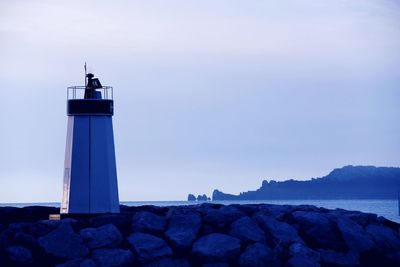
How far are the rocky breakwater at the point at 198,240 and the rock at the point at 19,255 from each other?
21 millimetres

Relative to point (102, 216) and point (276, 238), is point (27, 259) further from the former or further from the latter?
point (276, 238)

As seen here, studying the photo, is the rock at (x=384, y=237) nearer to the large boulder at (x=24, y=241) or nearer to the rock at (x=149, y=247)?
the rock at (x=149, y=247)

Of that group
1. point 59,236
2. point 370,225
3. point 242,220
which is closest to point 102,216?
point 59,236

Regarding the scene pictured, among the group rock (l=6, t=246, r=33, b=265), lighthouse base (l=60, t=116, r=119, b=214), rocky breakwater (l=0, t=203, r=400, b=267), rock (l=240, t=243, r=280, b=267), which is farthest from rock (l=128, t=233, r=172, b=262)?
rock (l=6, t=246, r=33, b=265)

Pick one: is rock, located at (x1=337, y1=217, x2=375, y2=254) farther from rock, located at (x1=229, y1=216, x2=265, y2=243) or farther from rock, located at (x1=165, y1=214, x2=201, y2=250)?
rock, located at (x1=165, y1=214, x2=201, y2=250)

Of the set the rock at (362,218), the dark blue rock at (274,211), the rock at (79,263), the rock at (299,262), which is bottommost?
the rock at (299,262)

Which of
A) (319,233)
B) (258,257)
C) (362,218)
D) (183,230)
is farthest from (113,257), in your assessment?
(362,218)

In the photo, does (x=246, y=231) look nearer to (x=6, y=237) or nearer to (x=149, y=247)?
(x=149, y=247)

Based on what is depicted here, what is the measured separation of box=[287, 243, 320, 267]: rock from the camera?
21.7 metres

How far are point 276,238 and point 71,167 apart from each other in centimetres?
496

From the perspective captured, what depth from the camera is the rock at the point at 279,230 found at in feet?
73.6

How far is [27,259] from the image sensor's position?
2100 cm

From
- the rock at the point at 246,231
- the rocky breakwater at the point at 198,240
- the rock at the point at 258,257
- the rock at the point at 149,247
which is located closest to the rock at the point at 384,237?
the rocky breakwater at the point at 198,240

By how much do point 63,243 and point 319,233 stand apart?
19.2 ft
